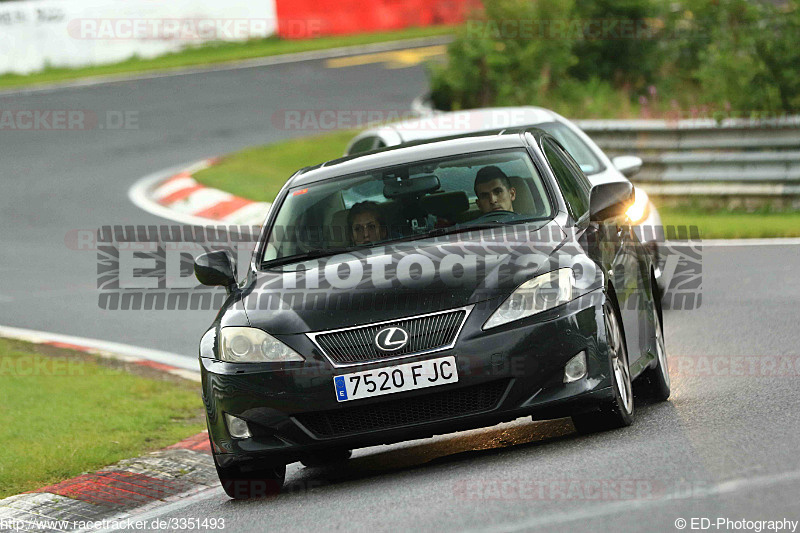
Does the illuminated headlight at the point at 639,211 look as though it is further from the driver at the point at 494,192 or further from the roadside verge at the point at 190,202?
the roadside verge at the point at 190,202

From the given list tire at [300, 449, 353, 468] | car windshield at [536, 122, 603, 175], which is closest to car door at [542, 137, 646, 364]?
tire at [300, 449, 353, 468]

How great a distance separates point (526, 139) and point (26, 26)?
28.7 metres

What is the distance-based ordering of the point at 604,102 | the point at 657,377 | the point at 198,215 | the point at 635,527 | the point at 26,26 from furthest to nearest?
the point at 26,26 → the point at 604,102 → the point at 198,215 → the point at 657,377 → the point at 635,527

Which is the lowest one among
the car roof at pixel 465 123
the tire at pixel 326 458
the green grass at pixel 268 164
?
the green grass at pixel 268 164

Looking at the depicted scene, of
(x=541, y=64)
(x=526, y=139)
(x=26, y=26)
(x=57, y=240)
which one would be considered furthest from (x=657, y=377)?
(x=26, y=26)

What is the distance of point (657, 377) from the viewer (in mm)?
8148

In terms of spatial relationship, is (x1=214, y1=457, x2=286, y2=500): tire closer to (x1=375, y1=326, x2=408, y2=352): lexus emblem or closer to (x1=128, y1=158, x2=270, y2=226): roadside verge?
(x1=375, y1=326, x2=408, y2=352): lexus emblem

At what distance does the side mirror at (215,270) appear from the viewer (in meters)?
7.98

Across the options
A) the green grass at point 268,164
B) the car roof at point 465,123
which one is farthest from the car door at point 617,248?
the green grass at point 268,164

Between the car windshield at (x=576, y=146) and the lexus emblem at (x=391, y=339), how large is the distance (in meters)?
5.71

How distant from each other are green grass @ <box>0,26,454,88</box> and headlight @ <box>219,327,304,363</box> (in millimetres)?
27643

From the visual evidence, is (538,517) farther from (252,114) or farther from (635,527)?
(252,114)

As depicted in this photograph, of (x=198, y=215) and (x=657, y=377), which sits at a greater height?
(x=657, y=377)

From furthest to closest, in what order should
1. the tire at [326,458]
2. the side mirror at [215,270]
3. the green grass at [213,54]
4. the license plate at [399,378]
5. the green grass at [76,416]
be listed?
the green grass at [213,54] → the green grass at [76,416] → the side mirror at [215,270] → the tire at [326,458] → the license plate at [399,378]
